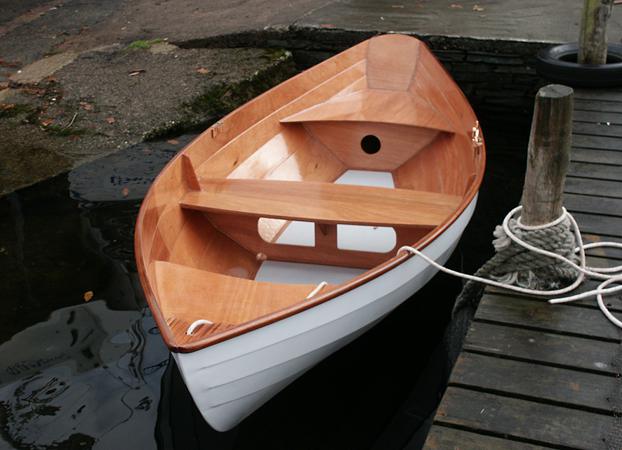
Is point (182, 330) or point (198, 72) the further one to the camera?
point (198, 72)

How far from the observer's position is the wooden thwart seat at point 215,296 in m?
2.81

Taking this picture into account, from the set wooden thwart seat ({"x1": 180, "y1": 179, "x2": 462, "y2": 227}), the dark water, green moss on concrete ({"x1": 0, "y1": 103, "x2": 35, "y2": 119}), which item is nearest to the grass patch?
green moss on concrete ({"x1": 0, "y1": 103, "x2": 35, "y2": 119})

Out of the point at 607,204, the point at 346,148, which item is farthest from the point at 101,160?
the point at 607,204

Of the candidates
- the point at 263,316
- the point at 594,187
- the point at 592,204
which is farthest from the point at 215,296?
the point at 594,187

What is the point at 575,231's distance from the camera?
309 centimetres

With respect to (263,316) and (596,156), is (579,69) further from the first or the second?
(263,316)

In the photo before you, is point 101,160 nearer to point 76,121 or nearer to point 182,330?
point 76,121

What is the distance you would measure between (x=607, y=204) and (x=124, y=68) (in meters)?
5.51

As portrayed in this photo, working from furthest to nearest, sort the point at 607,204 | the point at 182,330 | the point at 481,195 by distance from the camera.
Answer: the point at 481,195 < the point at 607,204 < the point at 182,330

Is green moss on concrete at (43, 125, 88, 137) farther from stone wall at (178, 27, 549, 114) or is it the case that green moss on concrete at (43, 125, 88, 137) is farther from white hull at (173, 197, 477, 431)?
white hull at (173, 197, 477, 431)

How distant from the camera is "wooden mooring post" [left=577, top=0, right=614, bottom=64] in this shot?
5.09 meters

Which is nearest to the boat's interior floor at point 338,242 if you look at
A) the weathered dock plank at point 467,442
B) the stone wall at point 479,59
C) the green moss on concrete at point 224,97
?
the weathered dock plank at point 467,442

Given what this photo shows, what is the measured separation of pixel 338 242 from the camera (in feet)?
14.0

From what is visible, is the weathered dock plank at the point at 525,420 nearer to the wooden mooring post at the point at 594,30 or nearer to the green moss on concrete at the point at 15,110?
the wooden mooring post at the point at 594,30
